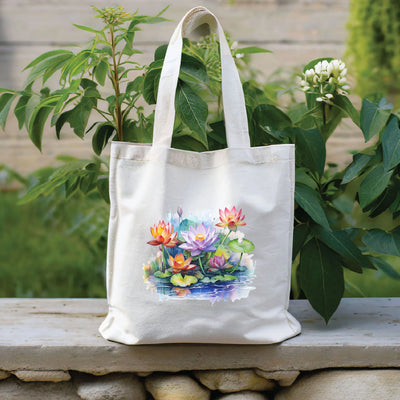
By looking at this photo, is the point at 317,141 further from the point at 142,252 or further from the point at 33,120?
the point at 33,120

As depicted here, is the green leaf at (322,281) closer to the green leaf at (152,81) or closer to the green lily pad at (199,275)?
the green lily pad at (199,275)

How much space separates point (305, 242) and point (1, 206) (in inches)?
67.4

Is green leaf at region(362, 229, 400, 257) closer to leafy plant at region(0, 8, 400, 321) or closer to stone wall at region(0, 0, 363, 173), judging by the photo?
leafy plant at region(0, 8, 400, 321)

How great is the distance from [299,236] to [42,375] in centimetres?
52

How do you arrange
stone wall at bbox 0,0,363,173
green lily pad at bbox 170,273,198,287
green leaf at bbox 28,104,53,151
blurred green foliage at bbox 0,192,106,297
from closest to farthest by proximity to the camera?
green lily pad at bbox 170,273,198,287 < green leaf at bbox 28,104,53,151 < blurred green foliage at bbox 0,192,106,297 < stone wall at bbox 0,0,363,173

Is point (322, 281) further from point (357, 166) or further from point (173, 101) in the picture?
point (173, 101)

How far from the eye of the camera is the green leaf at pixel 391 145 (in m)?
0.87

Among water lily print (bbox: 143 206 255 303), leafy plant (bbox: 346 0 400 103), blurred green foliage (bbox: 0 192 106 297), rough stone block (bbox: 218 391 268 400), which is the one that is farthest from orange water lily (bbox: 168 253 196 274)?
leafy plant (bbox: 346 0 400 103)

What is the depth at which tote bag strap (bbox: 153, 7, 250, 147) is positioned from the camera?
2.80 ft

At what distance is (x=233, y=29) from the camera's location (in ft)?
7.64

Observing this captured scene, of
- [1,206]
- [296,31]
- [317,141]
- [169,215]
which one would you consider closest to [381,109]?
[317,141]

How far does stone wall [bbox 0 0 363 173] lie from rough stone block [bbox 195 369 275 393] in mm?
1539

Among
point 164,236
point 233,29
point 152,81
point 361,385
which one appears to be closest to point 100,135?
point 152,81

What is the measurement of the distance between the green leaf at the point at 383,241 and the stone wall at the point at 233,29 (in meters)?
1.37
